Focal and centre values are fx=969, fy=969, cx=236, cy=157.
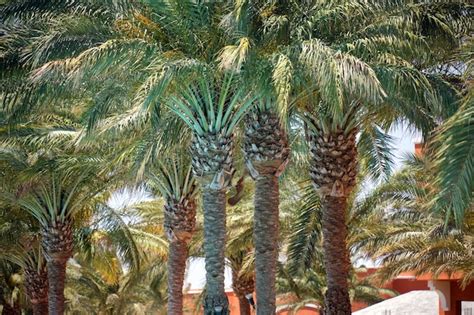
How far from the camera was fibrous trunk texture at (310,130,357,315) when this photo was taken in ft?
63.5

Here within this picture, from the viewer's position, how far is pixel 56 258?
Result: 2492 cm

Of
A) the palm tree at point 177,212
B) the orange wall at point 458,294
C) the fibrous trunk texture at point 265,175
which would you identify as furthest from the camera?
the orange wall at point 458,294

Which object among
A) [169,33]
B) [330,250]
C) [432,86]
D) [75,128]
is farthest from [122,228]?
[432,86]

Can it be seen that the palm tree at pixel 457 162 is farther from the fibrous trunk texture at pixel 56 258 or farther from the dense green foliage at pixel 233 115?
the fibrous trunk texture at pixel 56 258

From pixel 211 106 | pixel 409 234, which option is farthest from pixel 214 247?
pixel 409 234

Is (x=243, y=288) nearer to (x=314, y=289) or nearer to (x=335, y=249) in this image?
(x=314, y=289)

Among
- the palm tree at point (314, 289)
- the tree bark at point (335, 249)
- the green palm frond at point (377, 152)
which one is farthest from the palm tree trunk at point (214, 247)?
the palm tree at point (314, 289)

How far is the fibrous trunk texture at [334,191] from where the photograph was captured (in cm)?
1934

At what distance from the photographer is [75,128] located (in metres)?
22.9

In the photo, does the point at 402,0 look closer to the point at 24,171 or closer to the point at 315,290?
the point at 24,171

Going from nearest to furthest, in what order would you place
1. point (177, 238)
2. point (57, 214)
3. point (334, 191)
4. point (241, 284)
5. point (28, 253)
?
point (334, 191) < point (177, 238) < point (57, 214) < point (28, 253) < point (241, 284)

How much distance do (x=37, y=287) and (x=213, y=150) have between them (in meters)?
12.4

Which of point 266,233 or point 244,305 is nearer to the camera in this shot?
point 266,233

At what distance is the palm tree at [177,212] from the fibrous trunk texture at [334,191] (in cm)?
457
